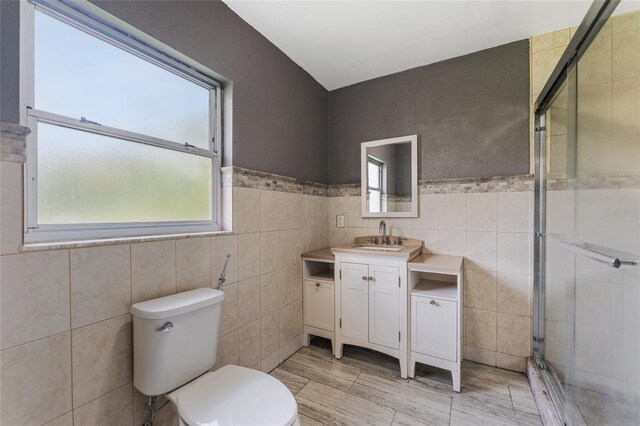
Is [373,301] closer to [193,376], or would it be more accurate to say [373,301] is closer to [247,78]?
[193,376]

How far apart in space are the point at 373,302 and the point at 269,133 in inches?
58.9

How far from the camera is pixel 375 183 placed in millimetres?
2559

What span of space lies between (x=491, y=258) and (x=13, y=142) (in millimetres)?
2707

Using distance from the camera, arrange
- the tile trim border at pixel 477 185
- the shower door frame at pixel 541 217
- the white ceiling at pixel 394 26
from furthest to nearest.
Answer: the tile trim border at pixel 477 185 < the white ceiling at pixel 394 26 < the shower door frame at pixel 541 217

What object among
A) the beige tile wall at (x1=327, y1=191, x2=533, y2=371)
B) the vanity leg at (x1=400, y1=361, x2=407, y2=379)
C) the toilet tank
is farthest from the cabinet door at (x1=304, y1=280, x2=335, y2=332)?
the toilet tank

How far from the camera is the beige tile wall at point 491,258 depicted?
197 centimetres

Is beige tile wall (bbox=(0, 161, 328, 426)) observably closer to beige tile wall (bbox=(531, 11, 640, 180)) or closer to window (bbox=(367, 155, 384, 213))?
window (bbox=(367, 155, 384, 213))

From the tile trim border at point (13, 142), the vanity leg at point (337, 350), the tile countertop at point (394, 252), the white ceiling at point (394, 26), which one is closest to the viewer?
the tile trim border at point (13, 142)

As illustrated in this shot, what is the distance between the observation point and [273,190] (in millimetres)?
2027

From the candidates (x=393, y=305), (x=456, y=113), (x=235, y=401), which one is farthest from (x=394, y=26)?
(x=235, y=401)

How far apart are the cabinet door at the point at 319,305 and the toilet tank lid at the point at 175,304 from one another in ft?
3.42

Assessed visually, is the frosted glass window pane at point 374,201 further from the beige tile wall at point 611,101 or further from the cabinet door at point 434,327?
the beige tile wall at point 611,101

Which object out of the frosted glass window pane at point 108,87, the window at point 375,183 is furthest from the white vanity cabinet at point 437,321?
the frosted glass window pane at point 108,87

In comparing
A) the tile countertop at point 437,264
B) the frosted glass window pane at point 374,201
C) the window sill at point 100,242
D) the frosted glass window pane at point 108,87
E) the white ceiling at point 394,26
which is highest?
the white ceiling at point 394,26
